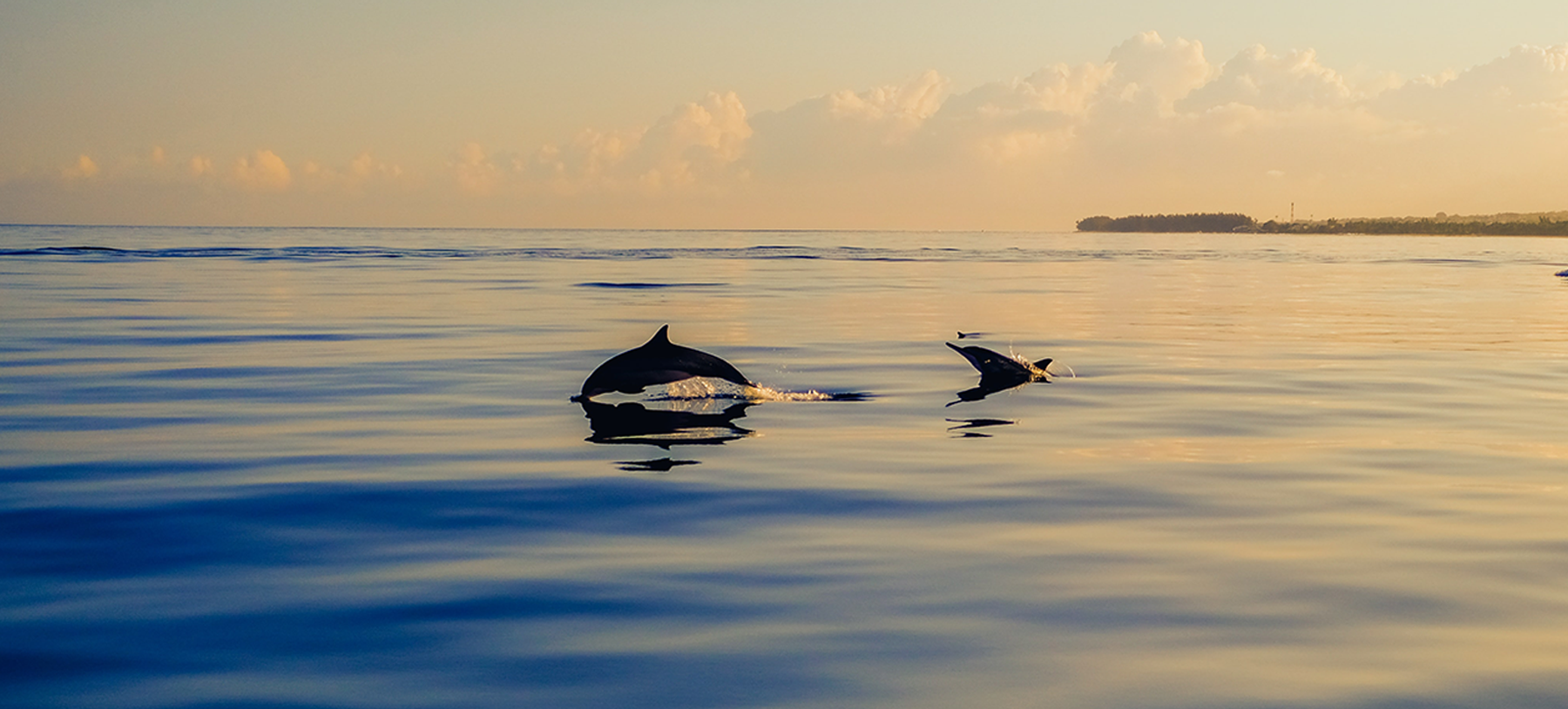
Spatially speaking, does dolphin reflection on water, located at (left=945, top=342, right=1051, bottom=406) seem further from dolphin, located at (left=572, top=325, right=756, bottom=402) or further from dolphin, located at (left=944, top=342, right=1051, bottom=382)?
dolphin, located at (left=572, top=325, right=756, bottom=402)

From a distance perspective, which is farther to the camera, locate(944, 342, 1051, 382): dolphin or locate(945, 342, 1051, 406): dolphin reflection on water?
locate(944, 342, 1051, 382): dolphin

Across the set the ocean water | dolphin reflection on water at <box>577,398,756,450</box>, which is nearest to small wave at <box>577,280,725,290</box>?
Answer: the ocean water

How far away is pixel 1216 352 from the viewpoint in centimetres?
2102

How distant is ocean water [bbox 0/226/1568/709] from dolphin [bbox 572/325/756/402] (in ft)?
1.18

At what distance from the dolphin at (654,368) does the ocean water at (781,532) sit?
0.36 m

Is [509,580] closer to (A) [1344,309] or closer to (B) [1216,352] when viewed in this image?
(B) [1216,352]

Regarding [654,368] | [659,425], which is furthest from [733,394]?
[659,425]

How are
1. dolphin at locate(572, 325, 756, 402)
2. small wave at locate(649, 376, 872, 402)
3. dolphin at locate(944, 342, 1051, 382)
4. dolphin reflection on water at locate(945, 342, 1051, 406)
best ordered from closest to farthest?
dolphin at locate(572, 325, 756, 402)
small wave at locate(649, 376, 872, 402)
dolphin reflection on water at locate(945, 342, 1051, 406)
dolphin at locate(944, 342, 1051, 382)

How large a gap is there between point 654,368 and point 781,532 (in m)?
5.90

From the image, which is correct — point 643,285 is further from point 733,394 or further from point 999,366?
point 733,394

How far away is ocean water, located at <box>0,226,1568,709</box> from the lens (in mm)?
5395

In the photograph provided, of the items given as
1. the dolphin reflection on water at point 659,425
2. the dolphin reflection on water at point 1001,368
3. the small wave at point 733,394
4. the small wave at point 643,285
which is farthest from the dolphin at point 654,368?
the small wave at point 643,285

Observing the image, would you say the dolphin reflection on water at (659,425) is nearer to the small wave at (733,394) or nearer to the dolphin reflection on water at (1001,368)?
the small wave at (733,394)

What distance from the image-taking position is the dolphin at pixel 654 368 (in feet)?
44.9
